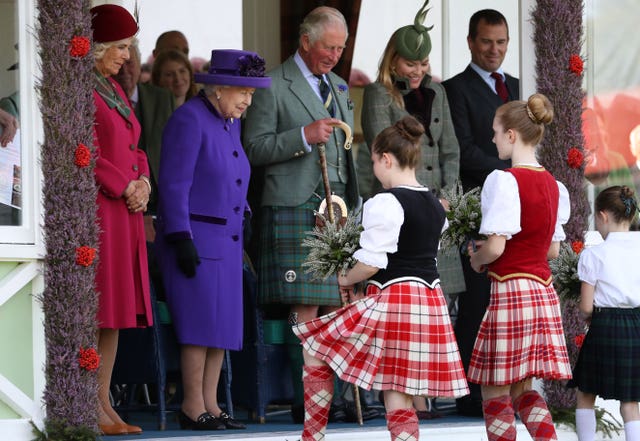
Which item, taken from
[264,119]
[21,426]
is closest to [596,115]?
[264,119]

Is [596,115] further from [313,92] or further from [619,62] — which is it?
[313,92]

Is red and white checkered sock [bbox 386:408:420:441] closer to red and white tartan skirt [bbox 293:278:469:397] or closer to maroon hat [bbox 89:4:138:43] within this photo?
red and white tartan skirt [bbox 293:278:469:397]

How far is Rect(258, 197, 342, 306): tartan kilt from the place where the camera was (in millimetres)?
7379

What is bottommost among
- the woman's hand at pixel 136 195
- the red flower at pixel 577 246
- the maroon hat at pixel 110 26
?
the red flower at pixel 577 246

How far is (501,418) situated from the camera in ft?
20.9

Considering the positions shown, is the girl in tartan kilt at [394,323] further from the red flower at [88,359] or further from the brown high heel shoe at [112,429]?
the brown high heel shoe at [112,429]

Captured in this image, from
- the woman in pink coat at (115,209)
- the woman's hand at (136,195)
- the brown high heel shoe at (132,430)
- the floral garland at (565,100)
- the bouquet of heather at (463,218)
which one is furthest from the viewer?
the floral garland at (565,100)

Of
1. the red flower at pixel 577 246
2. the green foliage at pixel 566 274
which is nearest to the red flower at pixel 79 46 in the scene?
the green foliage at pixel 566 274

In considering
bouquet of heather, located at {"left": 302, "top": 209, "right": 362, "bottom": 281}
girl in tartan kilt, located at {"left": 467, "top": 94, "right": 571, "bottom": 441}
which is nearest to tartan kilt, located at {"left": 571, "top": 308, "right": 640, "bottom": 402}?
girl in tartan kilt, located at {"left": 467, "top": 94, "right": 571, "bottom": 441}

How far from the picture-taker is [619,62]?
8766 mm

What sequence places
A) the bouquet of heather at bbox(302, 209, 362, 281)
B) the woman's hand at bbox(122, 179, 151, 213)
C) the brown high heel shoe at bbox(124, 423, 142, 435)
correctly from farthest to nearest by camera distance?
the brown high heel shoe at bbox(124, 423, 142, 435) < the woman's hand at bbox(122, 179, 151, 213) < the bouquet of heather at bbox(302, 209, 362, 281)

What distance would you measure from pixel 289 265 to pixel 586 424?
1.72 meters

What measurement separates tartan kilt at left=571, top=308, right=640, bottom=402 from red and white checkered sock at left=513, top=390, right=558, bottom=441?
24.5 inches

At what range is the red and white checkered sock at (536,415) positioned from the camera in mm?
6336
